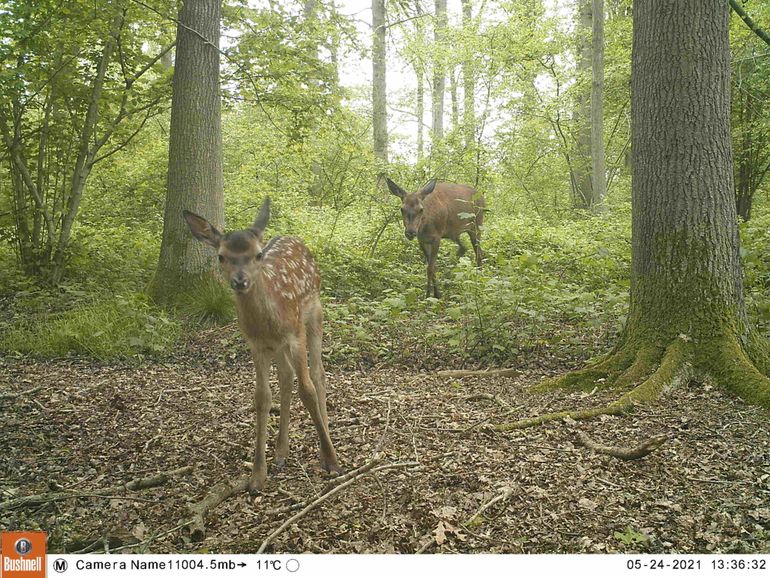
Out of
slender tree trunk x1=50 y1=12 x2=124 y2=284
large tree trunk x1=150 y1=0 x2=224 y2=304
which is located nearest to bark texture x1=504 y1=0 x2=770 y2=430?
large tree trunk x1=150 y1=0 x2=224 y2=304

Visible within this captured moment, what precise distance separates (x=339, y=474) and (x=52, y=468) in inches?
73.5

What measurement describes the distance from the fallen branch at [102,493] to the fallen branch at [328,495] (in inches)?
40.5

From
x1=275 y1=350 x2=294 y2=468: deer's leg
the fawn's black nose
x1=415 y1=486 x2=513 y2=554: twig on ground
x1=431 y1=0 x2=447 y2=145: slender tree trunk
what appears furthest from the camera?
x1=431 y1=0 x2=447 y2=145: slender tree trunk

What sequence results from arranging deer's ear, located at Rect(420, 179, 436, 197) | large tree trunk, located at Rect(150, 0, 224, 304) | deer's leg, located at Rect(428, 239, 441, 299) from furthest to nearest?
deer's ear, located at Rect(420, 179, 436, 197)
deer's leg, located at Rect(428, 239, 441, 299)
large tree trunk, located at Rect(150, 0, 224, 304)

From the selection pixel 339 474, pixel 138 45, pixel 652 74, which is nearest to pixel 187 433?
pixel 339 474

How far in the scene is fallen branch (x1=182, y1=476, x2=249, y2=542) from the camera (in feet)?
11.6

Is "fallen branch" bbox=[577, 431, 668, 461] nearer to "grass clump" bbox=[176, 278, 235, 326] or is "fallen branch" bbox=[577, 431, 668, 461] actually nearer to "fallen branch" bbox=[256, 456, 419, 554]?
"fallen branch" bbox=[256, 456, 419, 554]

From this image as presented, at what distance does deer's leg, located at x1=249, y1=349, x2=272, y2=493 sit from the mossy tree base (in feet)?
5.32

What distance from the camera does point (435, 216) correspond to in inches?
453

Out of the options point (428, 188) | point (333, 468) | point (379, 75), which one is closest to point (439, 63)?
point (379, 75)

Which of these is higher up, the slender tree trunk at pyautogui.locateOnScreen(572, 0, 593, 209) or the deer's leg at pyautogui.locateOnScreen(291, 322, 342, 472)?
the slender tree trunk at pyautogui.locateOnScreen(572, 0, 593, 209)

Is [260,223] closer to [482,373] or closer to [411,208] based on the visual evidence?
[482,373]

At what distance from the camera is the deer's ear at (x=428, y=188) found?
10.4 m
